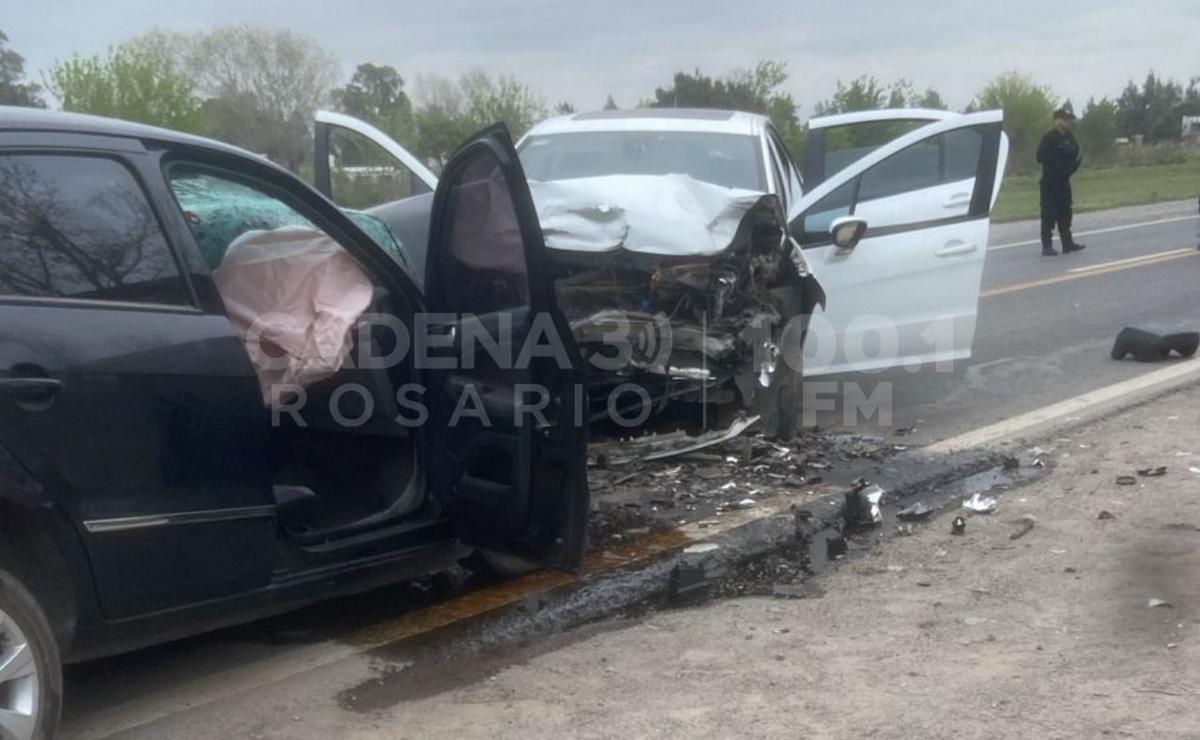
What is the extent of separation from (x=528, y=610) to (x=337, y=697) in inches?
38.6

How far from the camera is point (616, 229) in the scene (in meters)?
6.63

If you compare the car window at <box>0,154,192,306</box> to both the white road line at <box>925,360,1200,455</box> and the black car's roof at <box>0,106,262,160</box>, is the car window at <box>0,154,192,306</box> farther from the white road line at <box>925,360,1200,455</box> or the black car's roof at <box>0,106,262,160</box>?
the white road line at <box>925,360,1200,455</box>

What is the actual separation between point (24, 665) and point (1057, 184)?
668 inches

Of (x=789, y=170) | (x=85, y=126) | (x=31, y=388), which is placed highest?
(x=85, y=126)

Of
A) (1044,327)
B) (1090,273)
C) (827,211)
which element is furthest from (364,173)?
(1090,273)

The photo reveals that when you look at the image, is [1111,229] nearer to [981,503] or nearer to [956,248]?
[956,248]

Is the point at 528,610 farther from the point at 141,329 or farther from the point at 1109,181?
the point at 1109,181

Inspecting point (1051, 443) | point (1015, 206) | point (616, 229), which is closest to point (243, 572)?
point (616, 229)

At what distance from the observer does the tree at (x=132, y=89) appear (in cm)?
2686

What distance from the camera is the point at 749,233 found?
685 cm

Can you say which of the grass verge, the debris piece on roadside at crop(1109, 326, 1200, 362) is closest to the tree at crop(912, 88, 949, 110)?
the grass verge

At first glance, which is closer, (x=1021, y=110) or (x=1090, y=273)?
(x=1090, y=273)

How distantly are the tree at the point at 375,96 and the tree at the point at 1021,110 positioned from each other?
2023cm

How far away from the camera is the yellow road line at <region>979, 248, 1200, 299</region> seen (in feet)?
47.8
